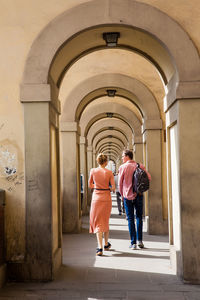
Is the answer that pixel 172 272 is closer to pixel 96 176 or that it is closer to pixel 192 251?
pixel 192 251

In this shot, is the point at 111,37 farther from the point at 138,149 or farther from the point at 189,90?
the point at 138,149

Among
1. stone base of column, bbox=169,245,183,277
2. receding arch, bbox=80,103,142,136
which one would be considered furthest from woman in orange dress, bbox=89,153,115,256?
receding arch, bbox=80,103,142,136

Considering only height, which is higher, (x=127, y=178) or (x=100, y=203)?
(x=127, y=178)

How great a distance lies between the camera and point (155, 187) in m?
→ 9.95

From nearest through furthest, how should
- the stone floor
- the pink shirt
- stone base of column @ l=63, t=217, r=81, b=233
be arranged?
the stone floor
the pink shirt
stone base of column @ l=63, t=217, r=81, b=233

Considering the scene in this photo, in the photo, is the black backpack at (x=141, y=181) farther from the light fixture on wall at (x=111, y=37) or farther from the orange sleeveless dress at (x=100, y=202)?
the light fixture on wall at (x=111, y=37)

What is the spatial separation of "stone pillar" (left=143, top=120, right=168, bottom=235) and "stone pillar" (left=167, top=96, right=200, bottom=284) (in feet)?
14.4

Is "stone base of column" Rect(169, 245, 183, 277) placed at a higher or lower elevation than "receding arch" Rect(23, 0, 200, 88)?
lower

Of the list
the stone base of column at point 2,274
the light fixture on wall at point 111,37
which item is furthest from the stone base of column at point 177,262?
the light fixture on wall at point 111,37

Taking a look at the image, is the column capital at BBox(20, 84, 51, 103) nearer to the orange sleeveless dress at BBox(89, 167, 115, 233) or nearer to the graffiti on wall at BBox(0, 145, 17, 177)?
the graffiti on wall at BBox(0, 145, 17, 177)

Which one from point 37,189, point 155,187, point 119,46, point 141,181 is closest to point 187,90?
point 119,46

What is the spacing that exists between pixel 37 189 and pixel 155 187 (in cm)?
497

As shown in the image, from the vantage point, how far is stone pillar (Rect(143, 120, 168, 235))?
9883 millimetres

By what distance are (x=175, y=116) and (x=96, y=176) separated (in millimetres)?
2182
